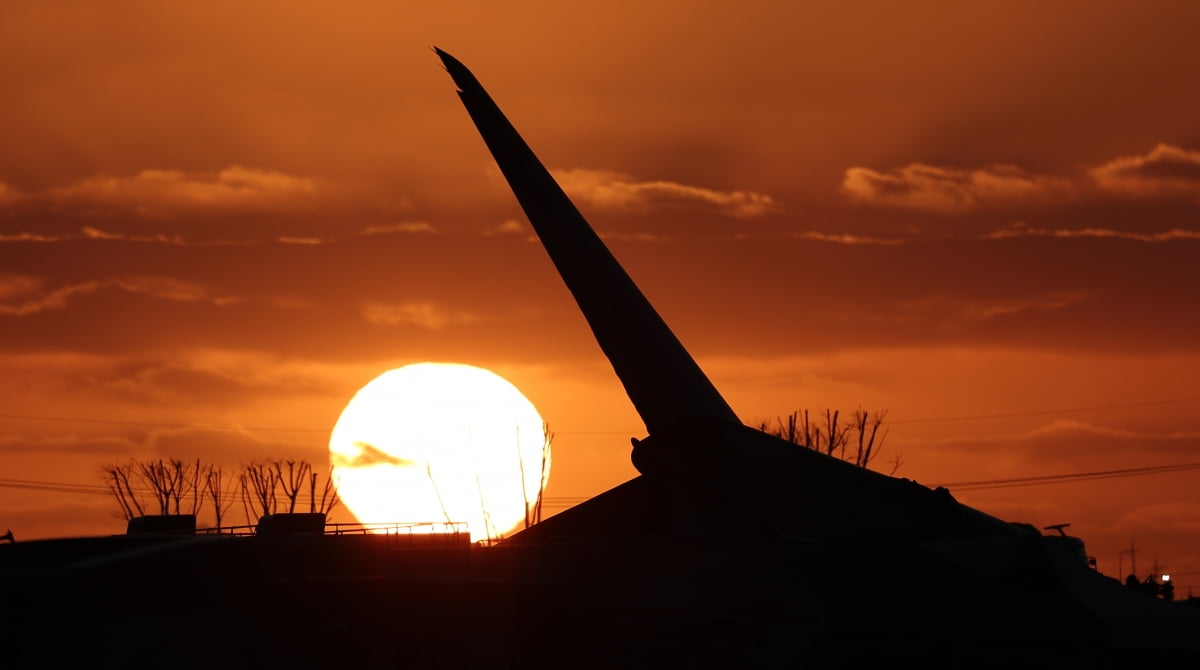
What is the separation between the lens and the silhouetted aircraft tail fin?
3631 cm

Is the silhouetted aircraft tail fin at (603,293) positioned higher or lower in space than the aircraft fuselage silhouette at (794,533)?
higher

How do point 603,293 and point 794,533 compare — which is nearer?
point 794,533

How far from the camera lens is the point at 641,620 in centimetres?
1989

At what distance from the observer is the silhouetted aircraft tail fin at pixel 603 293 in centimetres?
3631

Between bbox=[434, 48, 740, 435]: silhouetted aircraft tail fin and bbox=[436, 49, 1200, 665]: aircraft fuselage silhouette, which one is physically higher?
bbox=[434, 48, 740, 435]: silhouetted aircraft tail fin

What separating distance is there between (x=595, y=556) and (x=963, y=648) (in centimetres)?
582

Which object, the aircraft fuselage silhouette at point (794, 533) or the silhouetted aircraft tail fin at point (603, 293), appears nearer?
the aircraft fuselage silhouette at point (794, 533)

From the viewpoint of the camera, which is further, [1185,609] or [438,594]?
[1185,609]

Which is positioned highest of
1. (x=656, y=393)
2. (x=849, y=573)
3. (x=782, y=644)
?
(x=656, y=393)

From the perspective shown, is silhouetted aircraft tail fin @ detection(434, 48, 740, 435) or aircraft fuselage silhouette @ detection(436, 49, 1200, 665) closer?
aircraft fuselage silhouette @ detection(436, 49, 1200, 665)

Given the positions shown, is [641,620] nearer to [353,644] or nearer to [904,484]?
[353,644]

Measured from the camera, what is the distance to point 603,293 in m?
38.4

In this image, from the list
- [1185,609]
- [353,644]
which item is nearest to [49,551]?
[353,644]

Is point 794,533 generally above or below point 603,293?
below
